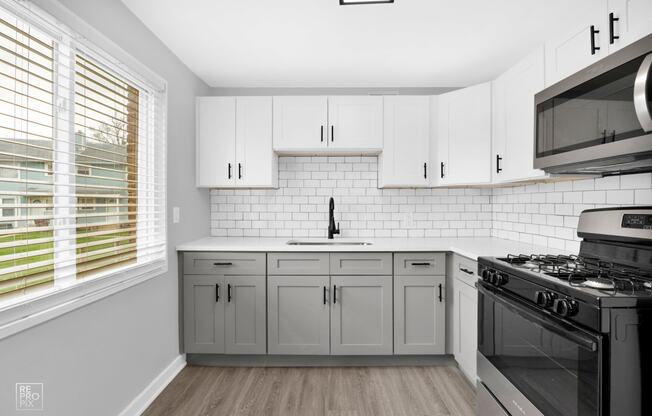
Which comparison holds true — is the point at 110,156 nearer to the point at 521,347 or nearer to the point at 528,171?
the point at 521,347

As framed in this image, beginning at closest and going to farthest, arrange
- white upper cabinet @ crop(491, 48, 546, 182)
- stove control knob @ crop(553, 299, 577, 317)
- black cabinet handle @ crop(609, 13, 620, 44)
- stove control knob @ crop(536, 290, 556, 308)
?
1. stove control knob @ crop(553, 299, 577, 317)
2. stove control knob @ crop(536, 290, 556, 308)
3. black cabinet handle @ crop(609, 13, 620, 44)
4. white upper cabinet @ crop(491, 48, 546, 182)

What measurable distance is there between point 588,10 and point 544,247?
4.91 feet

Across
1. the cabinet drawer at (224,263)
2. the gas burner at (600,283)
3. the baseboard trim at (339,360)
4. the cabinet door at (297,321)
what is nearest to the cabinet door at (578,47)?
the gas burner at (600,283)

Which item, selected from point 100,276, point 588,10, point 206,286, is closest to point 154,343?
point 206,286

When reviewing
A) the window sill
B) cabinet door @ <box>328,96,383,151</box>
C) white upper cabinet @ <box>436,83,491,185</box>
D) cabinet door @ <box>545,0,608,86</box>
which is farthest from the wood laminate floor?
cabinet door @ <box>545,0,608,86</box>

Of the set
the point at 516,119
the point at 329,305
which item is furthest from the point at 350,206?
the point at 516,119

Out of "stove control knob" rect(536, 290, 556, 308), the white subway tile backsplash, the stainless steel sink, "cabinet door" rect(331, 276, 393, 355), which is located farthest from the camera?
the white subway tile backsplash

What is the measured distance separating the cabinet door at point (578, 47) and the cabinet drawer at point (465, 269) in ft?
3.86

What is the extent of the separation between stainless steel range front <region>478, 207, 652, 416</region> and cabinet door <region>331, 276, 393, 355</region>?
82 cm

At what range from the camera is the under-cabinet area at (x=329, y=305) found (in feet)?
8.92

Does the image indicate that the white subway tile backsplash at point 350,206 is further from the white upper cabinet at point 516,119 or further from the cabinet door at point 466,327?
the cabinet door at point 466,327

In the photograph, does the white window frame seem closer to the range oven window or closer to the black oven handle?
the black oven handle

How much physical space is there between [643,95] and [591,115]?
34 cm

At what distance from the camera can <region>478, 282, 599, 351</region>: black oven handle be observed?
3.96 ft
